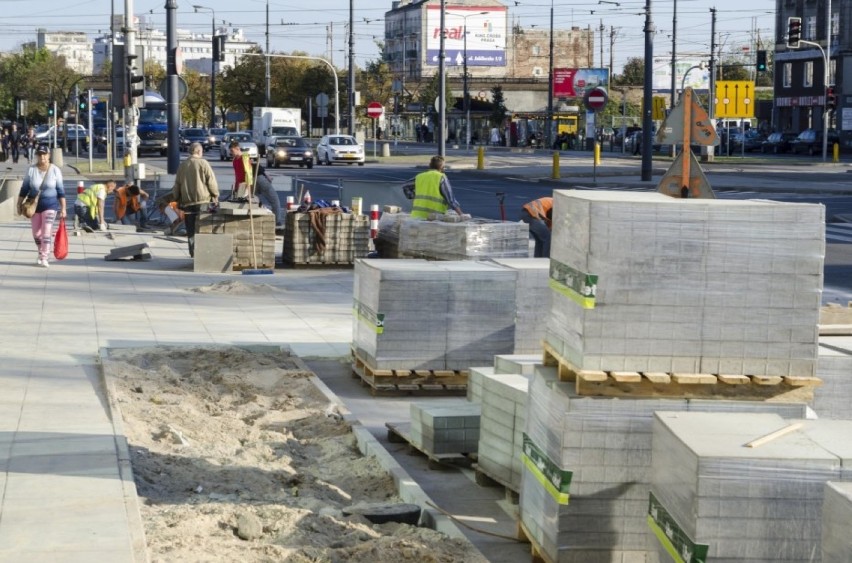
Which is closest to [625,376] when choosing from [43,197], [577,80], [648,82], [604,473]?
[604,473]

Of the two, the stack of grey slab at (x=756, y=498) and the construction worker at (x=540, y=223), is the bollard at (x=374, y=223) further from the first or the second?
the stack of grey slab at (x=756, y=498)

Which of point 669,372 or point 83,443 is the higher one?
point 669,372

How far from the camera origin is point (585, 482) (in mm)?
6996

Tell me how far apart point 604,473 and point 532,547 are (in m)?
0.76

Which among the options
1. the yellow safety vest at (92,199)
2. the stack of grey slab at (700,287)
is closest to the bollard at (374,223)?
the yellow safety vest at (92,199)

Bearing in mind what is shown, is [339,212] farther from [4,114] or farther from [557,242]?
[4,114]

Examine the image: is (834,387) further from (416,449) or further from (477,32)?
(477,32)

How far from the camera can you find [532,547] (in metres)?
7.52

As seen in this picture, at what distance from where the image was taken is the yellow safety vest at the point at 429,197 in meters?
19.0

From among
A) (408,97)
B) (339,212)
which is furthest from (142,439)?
(408,97)

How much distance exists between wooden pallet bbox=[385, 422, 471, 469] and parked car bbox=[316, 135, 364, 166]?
183ft

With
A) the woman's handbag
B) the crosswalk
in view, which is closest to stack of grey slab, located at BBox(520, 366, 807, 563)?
the woman's handbag

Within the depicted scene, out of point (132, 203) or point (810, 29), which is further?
point (810, 29)

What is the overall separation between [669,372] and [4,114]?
138701 mm
